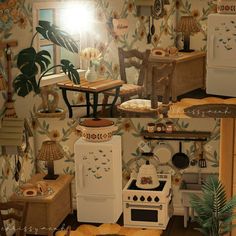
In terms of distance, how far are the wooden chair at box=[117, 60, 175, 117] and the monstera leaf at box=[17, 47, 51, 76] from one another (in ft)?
2.85

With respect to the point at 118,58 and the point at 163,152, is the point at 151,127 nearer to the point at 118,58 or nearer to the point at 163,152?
the point at 163,152

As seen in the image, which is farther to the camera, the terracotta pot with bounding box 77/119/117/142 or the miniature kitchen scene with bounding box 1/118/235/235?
the miniature kitchen scene with bounding box 1/118/235/235

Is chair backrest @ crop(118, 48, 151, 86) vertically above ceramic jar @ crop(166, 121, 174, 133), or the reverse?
chair backrest @ crop(118, 48, 151, 86)

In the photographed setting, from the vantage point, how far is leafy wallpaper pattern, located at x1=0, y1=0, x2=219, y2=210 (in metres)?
6.00

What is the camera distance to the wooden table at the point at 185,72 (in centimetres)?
598

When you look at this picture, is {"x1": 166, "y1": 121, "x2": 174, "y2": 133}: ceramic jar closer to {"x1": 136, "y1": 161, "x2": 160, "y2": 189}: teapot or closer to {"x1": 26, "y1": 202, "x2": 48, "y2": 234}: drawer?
{"x1": 136, "y1": 161, "x2": 160, "y2": 189}: teapot

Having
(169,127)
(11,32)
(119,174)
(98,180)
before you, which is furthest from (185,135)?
(11,32)

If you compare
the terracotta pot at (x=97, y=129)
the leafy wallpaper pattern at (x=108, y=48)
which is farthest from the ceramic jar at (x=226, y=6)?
the terracotta pot at (x=97, y=129)

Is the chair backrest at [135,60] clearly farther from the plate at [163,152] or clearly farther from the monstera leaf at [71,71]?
the plate at [163,152]

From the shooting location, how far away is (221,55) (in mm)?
A: 6328

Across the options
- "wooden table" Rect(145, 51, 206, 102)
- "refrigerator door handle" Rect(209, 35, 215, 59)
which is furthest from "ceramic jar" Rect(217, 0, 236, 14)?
"wooden table" Rect(145, 51, 206, 102)

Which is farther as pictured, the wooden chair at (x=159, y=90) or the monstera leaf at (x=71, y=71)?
the monstera leaf at (x=71, y=71)

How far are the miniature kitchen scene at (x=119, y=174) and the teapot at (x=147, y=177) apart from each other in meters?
0.01

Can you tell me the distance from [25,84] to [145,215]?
195cm
